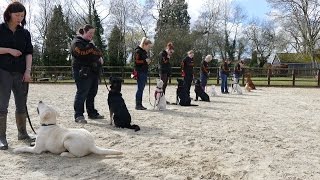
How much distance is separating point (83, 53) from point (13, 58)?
1978mm

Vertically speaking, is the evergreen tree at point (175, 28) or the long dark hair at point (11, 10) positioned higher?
the evergreen tree at point (175, 28)

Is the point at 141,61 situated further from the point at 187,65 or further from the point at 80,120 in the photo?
the point at 187,65

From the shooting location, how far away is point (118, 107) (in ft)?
21.7

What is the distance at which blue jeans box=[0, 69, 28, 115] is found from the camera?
15.9 ft

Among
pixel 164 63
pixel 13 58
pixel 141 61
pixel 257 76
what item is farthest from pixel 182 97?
pixel 257 76

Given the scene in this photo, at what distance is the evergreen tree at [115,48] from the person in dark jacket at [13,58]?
126 ft

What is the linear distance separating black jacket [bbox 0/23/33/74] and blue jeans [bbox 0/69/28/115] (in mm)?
79

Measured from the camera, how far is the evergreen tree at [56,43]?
4203 centimetres

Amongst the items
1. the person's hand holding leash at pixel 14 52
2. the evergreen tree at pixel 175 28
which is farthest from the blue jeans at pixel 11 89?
the evergreen tree at pixel 175 28

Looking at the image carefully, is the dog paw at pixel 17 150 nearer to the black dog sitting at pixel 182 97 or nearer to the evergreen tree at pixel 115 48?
the black dog sitting at pixel 182 97

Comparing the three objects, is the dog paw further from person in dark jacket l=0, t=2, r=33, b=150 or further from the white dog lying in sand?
person in dark jacket l=0, t=2, r=33, b=150

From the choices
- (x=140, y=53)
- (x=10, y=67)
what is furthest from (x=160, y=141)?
(x=140, y=53)

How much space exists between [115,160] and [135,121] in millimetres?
A: 3058

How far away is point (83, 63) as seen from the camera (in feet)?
22.7
